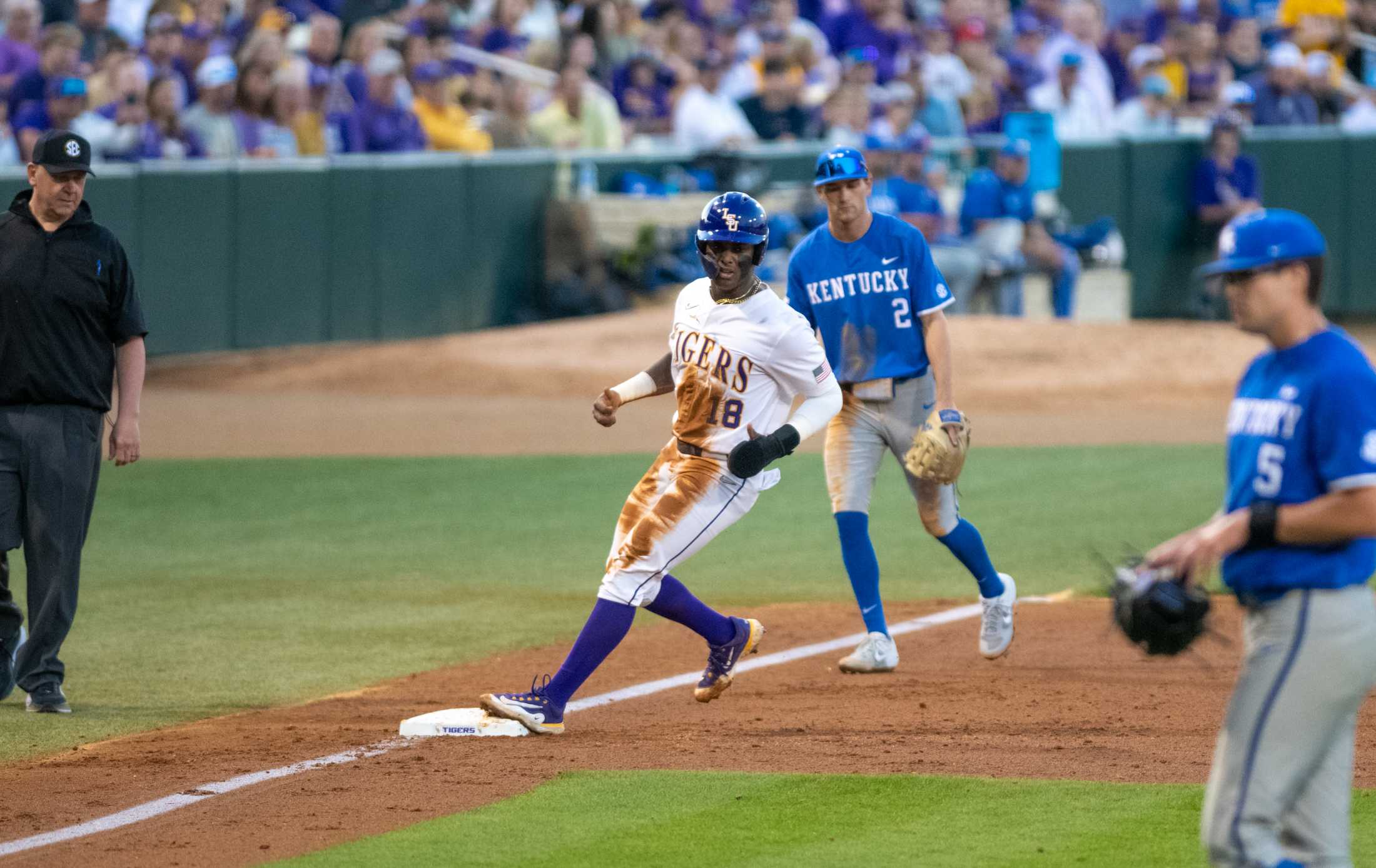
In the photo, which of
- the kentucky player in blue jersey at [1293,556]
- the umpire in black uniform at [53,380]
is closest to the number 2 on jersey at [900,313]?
the umpire in black uniform at [53,380]

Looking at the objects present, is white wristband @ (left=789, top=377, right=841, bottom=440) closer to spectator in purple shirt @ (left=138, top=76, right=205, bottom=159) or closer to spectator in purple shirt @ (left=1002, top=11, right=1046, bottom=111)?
spectator in purple shirt @ (left=138, top=76, right=205, bottom=159)

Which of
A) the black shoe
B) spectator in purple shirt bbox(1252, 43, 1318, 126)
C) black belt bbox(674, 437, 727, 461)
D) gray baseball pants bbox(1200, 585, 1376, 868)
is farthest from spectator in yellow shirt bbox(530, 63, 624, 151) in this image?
gray baseball pants bbox(1200, 585, 1376, 868)

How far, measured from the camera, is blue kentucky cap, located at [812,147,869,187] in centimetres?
Result: 783

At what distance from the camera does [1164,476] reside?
540 inches

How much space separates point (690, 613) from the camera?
708 centimetres


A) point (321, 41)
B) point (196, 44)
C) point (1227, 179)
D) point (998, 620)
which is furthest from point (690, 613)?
point (1227, 179)

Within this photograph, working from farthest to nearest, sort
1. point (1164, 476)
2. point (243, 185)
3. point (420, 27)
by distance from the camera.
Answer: point (420, 27) < point (243, 185) < point (1164, 476)

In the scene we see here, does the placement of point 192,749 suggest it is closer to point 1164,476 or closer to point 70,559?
point 70,559

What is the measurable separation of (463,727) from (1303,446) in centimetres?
369

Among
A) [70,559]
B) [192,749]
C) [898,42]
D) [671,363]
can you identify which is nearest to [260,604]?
[70,559]

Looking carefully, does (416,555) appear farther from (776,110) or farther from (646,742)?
(776,110)

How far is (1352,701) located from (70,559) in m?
5.08

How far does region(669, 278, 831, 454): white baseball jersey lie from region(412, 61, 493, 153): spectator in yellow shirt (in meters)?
13.3

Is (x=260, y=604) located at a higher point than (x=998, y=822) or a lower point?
lower
